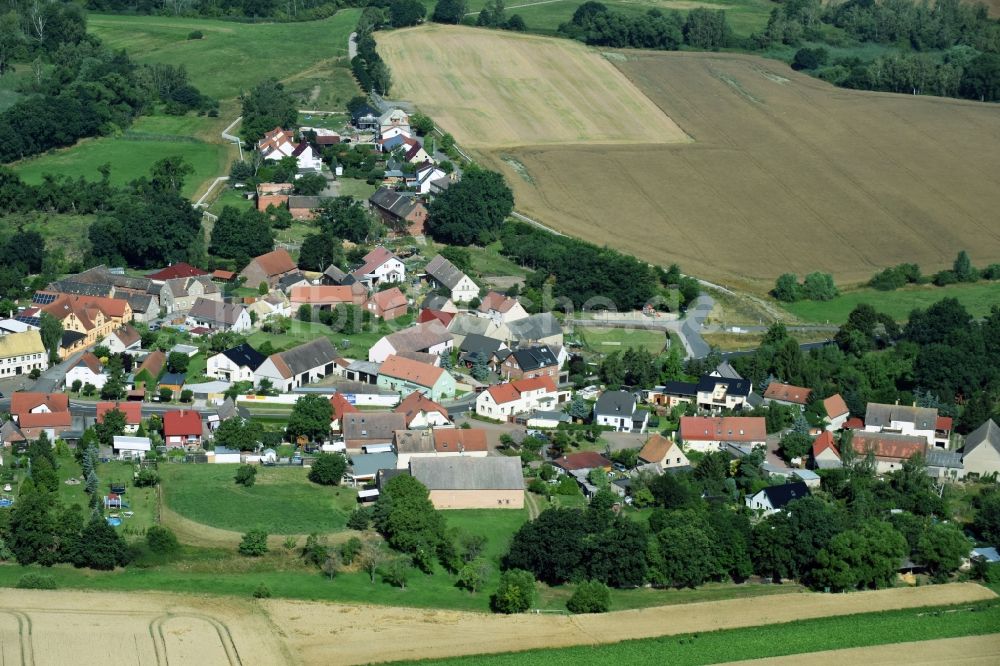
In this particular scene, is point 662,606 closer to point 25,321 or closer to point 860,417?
point 860,417

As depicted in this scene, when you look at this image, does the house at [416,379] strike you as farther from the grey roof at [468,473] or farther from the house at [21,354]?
the house at [21,354]

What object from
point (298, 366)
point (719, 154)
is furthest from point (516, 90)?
point (298, 366)

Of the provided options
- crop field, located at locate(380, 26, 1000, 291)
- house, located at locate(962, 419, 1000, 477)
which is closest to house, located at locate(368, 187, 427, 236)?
crop field, located at locate(380, 26, 1000, 291)

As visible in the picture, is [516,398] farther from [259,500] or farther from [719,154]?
[719,154]

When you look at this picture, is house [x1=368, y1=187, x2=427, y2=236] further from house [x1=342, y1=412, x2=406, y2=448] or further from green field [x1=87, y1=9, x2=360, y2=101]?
house [x1=342, y1=412, x2=406, y2=448]

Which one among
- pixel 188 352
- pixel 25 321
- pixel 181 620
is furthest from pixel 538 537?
pixel 25 321

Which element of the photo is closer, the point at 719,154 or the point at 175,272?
the point at 175,272
